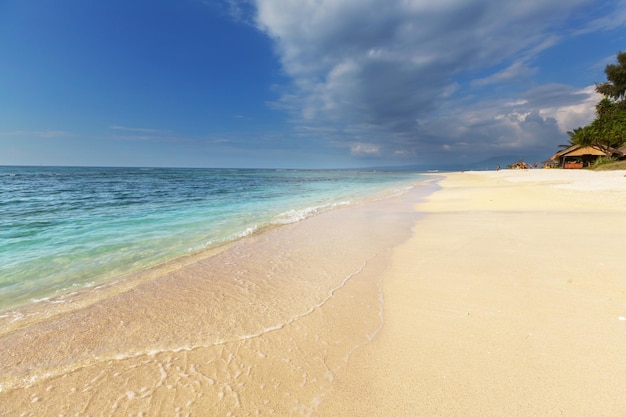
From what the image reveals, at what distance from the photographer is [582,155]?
153 feet

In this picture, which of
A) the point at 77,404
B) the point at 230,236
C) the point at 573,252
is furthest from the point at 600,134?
the point at 77,404

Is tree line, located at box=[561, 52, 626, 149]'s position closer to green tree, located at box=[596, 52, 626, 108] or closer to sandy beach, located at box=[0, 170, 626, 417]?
green tree, located at box=[596, 52, 626, 108]

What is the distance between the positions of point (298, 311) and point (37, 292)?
4.59 m

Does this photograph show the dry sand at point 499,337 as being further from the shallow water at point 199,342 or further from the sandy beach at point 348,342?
the shallow water at point 199,342

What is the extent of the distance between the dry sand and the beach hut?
184 ft

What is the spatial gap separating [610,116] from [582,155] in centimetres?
807

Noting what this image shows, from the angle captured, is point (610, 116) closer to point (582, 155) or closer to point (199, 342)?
point (582, 155)

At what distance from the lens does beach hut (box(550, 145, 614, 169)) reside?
43.4m

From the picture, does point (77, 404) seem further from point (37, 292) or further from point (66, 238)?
point (66, 238)

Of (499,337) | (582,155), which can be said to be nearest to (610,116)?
(582,155)

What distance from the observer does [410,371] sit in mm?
2426

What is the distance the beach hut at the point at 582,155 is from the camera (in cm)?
4341

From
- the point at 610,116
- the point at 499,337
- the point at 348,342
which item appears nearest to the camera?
the point at 499,337

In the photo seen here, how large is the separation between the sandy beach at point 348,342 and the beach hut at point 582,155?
185ft
